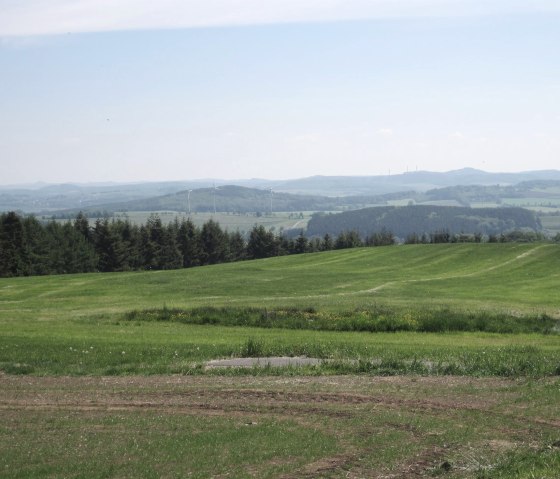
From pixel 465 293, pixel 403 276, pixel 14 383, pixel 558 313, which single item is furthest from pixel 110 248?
pixel 14 383

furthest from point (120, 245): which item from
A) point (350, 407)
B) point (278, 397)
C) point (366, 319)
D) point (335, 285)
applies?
point (350, 407)

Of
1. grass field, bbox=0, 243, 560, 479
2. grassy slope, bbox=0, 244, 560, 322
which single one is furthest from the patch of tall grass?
grassy slope, bbox=0, 244, 560, 322

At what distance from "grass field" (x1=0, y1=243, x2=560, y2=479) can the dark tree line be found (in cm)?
4983

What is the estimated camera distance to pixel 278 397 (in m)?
20.5

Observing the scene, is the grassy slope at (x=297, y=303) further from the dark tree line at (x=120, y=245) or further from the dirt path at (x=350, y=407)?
the dark tree line at (x=120, y=245)

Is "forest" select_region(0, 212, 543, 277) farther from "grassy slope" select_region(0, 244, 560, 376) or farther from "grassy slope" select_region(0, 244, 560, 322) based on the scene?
"grassy slope" select_region(0, 244, 560, 322)

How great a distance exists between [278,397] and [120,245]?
295ft

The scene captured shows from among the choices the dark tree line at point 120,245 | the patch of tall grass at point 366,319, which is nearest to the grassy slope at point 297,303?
the patch of tall grass at point 366,319

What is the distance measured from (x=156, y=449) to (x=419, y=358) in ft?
43.2

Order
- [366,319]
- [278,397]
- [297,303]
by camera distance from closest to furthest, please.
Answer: [278,397] < [366,319] < [297,303]

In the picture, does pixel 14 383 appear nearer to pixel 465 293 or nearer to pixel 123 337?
pixel 123 337

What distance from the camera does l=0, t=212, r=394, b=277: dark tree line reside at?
307 feet

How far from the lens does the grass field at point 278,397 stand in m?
14.4

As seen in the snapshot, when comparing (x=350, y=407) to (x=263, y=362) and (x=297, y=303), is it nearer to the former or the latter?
(x=263, y=362)
